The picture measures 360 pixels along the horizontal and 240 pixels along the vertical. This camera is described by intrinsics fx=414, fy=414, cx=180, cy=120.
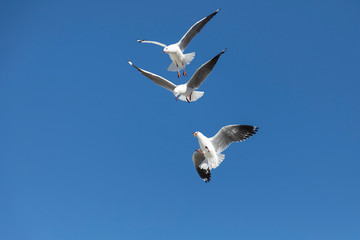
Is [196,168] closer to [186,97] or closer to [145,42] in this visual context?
[186,97]

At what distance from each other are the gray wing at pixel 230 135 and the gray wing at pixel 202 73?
1000mm

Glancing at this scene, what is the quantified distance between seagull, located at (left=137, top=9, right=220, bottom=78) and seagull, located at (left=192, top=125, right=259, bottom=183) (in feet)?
5.77

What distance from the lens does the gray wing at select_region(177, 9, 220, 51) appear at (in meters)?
8.41

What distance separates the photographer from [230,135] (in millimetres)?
7613

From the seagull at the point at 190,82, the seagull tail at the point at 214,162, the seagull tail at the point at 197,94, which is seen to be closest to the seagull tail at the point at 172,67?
the seagull at the point at 190,82

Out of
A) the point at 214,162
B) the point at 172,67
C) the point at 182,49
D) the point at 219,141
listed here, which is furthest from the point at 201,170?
the point at 182,49

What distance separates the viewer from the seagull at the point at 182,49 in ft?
27.7

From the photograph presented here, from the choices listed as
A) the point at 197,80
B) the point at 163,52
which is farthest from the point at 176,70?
the point at 197,80

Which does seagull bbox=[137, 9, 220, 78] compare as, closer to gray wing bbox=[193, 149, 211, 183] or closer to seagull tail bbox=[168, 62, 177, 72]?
seagull tail bbox=[168, 62, 177, 72]

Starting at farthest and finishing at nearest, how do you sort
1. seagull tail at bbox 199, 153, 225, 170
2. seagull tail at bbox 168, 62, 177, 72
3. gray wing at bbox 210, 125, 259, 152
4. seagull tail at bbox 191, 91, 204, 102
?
seagull tail at bbox 168, 62, 177, 72
seagull tail at bbox 191, 91, 204, 102
seagull tail at bbox 199, 153, 225, 170
gray wing at bbox 210, 125, 259, 152

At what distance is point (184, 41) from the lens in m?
8.62

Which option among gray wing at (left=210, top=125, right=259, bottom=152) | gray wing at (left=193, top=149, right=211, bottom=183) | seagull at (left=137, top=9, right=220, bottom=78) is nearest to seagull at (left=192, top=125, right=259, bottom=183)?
gray wing at (left=210, top=125, right=259, bottom=152)

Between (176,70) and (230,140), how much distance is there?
6.93ft

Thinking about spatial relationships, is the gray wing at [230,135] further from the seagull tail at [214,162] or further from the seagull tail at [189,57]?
the seagull tail at [189,57]
